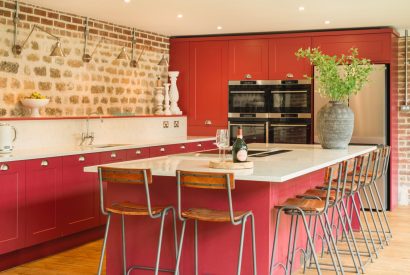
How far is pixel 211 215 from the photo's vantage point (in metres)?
4.11

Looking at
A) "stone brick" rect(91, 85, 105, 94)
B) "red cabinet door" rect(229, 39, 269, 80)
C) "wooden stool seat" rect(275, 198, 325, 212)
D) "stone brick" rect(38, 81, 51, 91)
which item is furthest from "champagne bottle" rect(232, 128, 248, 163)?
"red cabinet door" rect(229, 39, 269, 80)

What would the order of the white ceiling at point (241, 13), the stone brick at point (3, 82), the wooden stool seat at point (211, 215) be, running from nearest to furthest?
the wooden stool seat at point (211, 215)
the stone brick at point (3, 82)
the white ceiling at point (241, 13)

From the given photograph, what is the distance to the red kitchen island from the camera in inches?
173

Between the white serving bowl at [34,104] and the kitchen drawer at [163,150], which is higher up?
the white serving bowl at [34,104]

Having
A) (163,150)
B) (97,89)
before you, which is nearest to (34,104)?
(97,89)

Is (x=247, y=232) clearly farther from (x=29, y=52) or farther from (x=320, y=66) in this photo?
(x=29, y=52)

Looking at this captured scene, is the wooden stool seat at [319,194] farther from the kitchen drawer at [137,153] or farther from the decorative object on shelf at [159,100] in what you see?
the decorative object on shelf at [159,100]

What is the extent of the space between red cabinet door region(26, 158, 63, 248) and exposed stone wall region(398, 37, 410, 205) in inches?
211

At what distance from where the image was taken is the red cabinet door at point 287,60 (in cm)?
913

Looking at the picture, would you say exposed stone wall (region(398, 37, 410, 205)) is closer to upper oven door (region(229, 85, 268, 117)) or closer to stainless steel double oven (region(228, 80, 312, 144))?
stainless steel double oven (region(228, 80, 312, 144))

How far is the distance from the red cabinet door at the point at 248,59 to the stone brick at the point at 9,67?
371 cm

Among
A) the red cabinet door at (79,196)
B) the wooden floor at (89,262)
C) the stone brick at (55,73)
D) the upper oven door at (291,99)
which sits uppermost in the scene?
the stone brick at (55,73)

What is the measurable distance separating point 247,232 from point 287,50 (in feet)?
17.2

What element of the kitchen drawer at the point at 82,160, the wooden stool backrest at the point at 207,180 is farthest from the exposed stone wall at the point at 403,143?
the wooden stool backrest at the point at 207,180
